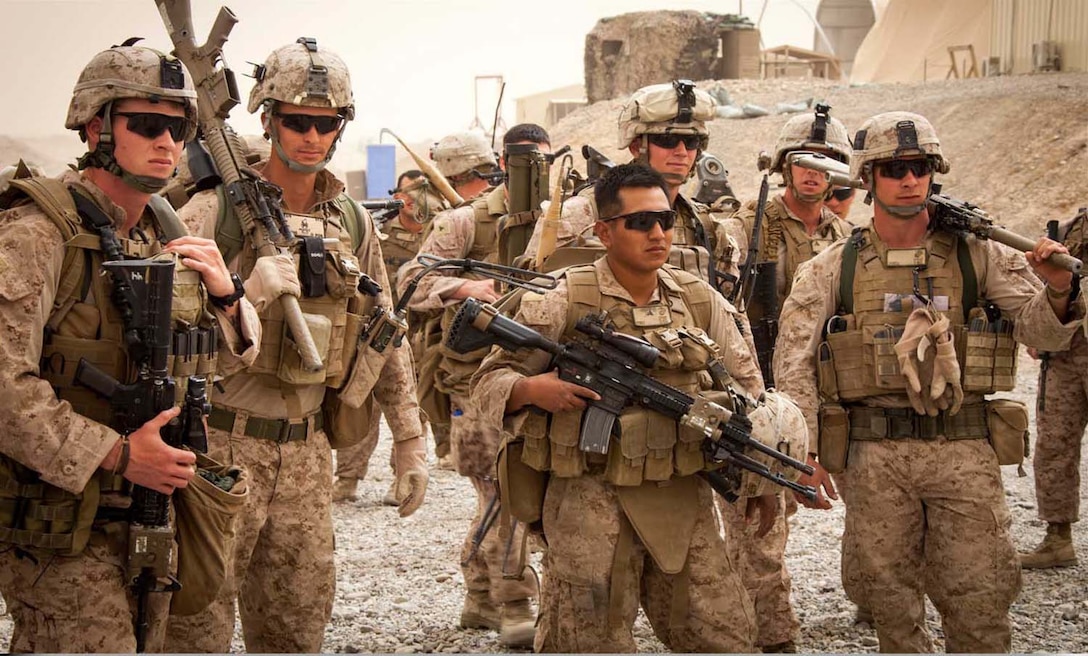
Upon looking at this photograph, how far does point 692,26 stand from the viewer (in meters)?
35.3

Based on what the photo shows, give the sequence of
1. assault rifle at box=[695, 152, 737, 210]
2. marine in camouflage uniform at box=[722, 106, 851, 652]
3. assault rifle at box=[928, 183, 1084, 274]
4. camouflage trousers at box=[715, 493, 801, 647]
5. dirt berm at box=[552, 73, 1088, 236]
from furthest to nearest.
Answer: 1. dirt berm at box=[552, 73, 1088, 236]
2. assault rifle at box=[695, 152, 737, 210]
3. marine in camouflage uniform at box=[722, 106, 851, 652]
4. camouflage trousers at box=[715, 493, 801, 647]
5. assault rifle at box=[928, 183, 1084, 274]

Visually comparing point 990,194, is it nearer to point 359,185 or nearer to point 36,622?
point 359,185

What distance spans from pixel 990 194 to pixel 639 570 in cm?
1779

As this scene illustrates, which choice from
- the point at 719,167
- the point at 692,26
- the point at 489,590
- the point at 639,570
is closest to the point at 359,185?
the point at 692,26

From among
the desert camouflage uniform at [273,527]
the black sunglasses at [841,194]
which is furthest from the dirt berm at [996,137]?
the desert camouflage uniform at [273,527]

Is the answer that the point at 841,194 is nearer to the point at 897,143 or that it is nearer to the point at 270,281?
the point at 897,143

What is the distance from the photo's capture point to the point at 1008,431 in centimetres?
530

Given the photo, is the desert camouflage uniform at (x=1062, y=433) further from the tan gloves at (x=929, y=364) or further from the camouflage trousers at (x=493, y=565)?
the camouflage trousers at (x=493, y=565)

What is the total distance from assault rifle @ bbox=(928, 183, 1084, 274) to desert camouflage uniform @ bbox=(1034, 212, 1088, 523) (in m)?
2.44

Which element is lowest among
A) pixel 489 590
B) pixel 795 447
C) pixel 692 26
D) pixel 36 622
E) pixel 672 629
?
pixel 489 590

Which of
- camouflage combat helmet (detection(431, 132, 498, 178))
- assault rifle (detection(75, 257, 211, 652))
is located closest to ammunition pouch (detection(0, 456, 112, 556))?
assault rifle (detection(75, 257, 211, 652))

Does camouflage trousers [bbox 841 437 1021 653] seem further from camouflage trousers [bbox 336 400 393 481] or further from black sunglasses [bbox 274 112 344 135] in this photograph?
camouflage trousers [bbox 336 400 393 481]

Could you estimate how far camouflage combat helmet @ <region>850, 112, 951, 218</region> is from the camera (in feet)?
17.4

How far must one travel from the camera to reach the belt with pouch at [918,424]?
5.26 m
